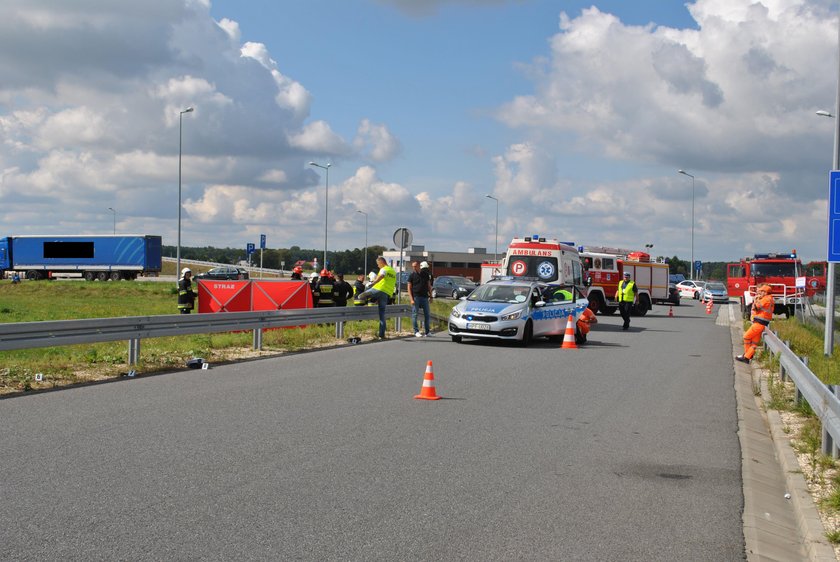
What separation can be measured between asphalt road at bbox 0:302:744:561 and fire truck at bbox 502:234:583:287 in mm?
14386

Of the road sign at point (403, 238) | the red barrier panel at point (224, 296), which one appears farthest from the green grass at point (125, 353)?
the road sign at point (403, 238)

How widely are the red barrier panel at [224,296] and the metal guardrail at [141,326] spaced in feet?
8.95

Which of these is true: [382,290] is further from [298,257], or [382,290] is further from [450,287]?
[298,257]

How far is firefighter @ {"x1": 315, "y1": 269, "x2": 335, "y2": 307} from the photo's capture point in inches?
878

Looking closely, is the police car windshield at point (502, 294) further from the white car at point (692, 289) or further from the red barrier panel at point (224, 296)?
the white car at point (692, 289)

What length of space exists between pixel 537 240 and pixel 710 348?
788 centimetres

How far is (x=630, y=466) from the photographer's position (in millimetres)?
7727

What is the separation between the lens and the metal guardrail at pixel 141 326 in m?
11.8

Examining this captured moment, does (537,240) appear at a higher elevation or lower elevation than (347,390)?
higher

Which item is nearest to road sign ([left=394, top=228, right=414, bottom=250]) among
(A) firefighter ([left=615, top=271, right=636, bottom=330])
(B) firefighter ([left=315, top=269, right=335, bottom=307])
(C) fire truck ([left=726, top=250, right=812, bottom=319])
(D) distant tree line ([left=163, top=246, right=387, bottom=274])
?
(B) firefighter ([left=315, top=269, right=335, bottom=307])

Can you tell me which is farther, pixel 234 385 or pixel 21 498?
pixel 234 385

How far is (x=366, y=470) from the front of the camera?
23.3 feet

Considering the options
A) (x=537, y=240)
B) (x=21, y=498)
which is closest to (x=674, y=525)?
(x=21, y=498)

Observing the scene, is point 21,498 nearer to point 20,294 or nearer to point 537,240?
point 537,240
